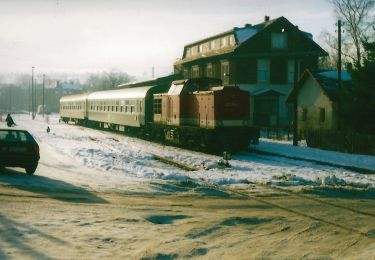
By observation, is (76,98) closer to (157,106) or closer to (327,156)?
(157,106)

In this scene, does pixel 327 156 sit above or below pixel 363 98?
below

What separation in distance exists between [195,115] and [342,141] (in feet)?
26.9

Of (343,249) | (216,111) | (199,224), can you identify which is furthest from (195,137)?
(343,249)

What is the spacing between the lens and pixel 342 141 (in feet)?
87.0

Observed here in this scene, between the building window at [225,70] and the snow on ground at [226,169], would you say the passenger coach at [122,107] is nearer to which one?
the snow on ground at [226,169]

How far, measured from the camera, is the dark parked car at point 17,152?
15.3 metres

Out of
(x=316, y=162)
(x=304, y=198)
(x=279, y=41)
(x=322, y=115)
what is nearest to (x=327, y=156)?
(x=316, y=162)

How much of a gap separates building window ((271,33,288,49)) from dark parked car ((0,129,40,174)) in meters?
38.0

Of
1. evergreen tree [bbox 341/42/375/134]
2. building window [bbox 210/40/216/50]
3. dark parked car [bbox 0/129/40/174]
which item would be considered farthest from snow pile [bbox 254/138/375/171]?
building window [bbox 210/40/216/50]

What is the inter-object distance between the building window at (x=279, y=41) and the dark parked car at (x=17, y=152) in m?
38.0

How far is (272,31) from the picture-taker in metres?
49.9

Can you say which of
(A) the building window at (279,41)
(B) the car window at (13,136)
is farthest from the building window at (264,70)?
(B) the car window at (13,136)

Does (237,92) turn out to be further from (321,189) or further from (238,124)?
(321,189)

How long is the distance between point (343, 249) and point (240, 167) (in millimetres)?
10678
